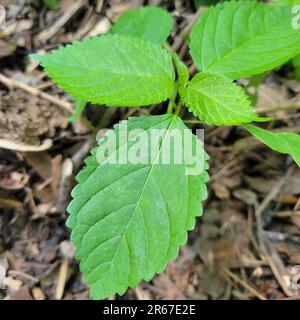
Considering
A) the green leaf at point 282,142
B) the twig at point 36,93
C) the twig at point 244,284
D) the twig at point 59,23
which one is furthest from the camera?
the twig at point 59,23

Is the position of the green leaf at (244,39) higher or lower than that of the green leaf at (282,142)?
higher

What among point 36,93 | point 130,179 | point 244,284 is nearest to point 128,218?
point 130,179

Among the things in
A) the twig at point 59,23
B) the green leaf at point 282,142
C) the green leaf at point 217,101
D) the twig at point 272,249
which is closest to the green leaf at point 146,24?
the twig at point 59,23

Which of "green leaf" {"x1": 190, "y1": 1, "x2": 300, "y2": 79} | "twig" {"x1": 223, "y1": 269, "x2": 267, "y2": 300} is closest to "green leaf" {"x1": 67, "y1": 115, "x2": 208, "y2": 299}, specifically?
"green leaf" {"x1": 190, "y1": 1, "x2": 300, "y2": 79}

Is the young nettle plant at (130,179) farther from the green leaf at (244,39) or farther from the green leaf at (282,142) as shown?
the green leaf at (244,39)

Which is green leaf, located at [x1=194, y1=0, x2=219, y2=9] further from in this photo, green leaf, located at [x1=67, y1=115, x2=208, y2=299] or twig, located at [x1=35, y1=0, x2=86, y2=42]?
green leaf, located at [x1=67, y1=115, x2=208, y2=299]

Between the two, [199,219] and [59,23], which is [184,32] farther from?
[199,219]
